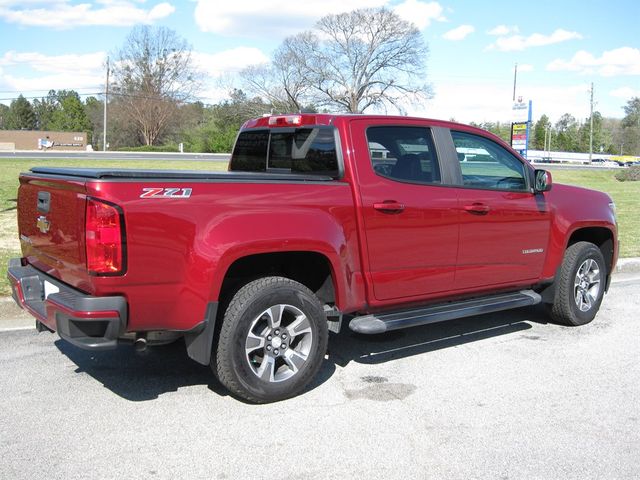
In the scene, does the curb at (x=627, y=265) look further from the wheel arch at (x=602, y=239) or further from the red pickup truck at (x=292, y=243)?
the red pickup truck at (x=292, y=243)

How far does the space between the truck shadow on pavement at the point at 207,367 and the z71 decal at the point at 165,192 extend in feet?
4.99

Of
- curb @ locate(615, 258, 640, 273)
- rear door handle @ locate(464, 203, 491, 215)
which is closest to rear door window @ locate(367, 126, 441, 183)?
rear door handle @ locate(464, 203, 491, 215)

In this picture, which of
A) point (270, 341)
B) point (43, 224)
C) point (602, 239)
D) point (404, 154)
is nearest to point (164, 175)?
point (43, 224)

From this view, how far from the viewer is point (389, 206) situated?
481cm

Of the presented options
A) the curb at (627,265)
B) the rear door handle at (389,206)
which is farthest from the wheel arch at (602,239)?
the curb at (627,265)

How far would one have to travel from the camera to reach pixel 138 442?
3789mm

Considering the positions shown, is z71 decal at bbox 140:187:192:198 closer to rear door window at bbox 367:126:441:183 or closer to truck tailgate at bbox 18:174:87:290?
truck tailgate at bbox 18:174:87:290

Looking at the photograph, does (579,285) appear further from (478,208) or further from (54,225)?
(54,225)

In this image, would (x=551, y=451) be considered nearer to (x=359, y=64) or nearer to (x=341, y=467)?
(x=341, y=467)

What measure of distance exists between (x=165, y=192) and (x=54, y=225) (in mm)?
881

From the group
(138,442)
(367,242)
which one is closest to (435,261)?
(367,242)

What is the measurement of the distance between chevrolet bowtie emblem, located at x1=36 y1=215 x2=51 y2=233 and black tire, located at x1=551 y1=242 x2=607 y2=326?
460 cm

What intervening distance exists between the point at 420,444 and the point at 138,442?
1.63m

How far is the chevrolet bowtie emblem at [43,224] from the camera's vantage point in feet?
14.1
